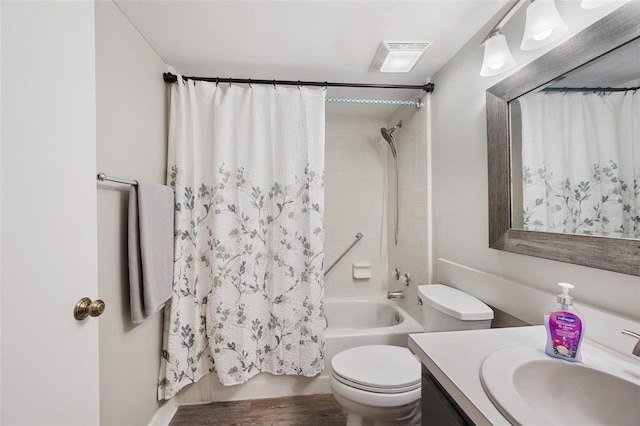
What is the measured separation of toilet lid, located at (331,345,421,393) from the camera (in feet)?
3.60

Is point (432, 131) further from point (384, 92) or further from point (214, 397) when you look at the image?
point (214, 397)

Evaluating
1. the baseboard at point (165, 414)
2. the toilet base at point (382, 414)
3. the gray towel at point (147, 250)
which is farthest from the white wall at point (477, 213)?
the baseboard at point (165, 414)

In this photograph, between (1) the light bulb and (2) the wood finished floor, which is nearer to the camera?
(1) the light bulb

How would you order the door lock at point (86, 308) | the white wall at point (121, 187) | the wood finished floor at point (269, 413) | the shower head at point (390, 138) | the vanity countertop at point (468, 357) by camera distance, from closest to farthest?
the vanity countertop at point (468, 357) < the door lock at point (86, 308) < the white wall at point (121, 187) < the wood finished floor at point (269, 413) < the shower head at point (390, 138)

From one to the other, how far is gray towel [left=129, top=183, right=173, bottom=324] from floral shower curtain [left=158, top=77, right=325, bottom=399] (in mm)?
169

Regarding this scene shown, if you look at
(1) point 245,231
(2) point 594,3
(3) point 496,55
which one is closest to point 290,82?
(1) point 245,231

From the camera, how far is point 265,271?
163cm

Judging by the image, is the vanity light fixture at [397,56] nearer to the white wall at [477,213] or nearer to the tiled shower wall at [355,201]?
the white wall at [477,213]

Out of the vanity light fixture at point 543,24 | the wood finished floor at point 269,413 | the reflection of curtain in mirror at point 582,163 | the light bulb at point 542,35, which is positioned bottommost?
the wood finished floor at point 269,413

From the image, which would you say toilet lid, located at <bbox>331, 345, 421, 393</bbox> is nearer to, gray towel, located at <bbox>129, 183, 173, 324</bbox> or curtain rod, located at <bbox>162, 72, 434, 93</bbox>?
gray towel, located at <bbox>129, 183, 173, 324</bbox>

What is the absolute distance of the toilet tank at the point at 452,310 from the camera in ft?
3.71

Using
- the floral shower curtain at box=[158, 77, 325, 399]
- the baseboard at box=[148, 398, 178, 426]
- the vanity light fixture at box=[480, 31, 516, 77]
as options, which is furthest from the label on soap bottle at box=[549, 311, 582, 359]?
the baseboard at box=[148, 398, 178, 426]

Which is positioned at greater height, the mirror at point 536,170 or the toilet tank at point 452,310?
the mirror at point 536,170

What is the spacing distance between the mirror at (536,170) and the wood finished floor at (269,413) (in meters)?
1.38
